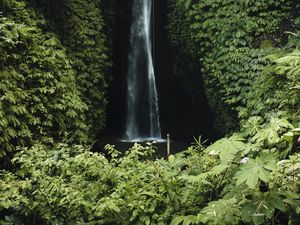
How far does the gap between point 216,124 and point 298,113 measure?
23.4ft

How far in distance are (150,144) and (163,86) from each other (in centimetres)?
907

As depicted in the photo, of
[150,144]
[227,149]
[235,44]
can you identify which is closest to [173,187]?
[227,149]

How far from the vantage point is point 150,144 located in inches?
179

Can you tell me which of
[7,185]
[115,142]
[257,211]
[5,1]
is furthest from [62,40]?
[257,211]

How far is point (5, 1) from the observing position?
6.97 metres

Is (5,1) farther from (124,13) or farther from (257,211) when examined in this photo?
(124,13)

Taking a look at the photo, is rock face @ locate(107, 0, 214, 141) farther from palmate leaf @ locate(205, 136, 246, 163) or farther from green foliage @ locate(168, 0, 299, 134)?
palmate leaf @ locate(205, 136, 246, 163)

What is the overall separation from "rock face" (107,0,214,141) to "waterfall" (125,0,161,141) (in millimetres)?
200

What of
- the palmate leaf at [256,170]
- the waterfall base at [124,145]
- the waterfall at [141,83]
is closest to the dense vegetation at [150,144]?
the palmate leaf at [256,170]

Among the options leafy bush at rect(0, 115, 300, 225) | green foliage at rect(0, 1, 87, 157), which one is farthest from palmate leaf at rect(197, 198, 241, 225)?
green foliage at rect(0, 1, 87, 157)

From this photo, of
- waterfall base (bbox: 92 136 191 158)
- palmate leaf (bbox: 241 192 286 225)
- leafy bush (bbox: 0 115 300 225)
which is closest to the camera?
palmate leaf (bbox: 241 192 286 225)

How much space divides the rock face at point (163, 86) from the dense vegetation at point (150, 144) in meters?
0.61

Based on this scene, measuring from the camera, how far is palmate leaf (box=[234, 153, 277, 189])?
95.8 inches

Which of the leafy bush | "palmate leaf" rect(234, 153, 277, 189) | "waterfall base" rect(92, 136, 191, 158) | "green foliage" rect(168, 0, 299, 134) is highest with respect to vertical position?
"green foliage" rect(168, 0, 299, 134)
